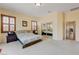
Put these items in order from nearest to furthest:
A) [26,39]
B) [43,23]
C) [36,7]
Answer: [36,7] < [26,39] < [43,23]

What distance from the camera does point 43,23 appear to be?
1.77 m

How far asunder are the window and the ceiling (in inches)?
6.3

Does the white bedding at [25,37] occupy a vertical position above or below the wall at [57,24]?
below

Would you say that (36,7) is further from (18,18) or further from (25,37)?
(25,37)

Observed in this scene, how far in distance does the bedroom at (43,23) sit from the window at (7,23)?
2 centimetres

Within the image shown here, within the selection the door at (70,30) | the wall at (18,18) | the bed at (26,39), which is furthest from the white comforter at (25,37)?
the door at (70,30)

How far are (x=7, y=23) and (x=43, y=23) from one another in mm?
624

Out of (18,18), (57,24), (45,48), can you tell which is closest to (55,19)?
(57,24)

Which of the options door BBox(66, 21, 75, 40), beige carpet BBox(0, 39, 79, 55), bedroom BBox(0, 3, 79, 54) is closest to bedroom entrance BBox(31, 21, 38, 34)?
bedroom BBox(0, 3, 79, 54)

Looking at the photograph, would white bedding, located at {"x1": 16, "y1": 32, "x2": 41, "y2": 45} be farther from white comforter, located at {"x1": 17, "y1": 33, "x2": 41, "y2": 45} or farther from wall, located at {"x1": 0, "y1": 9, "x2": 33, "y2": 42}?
wall, located at {"x1": 0, "y1": 9, "x2": 33, "y2": 42}

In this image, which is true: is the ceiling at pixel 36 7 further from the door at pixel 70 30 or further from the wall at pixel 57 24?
the door at pixel 70 30

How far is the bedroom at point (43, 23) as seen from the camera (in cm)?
153

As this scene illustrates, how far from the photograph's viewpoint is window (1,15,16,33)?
1.53 meters

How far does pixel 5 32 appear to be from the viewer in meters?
1.55
